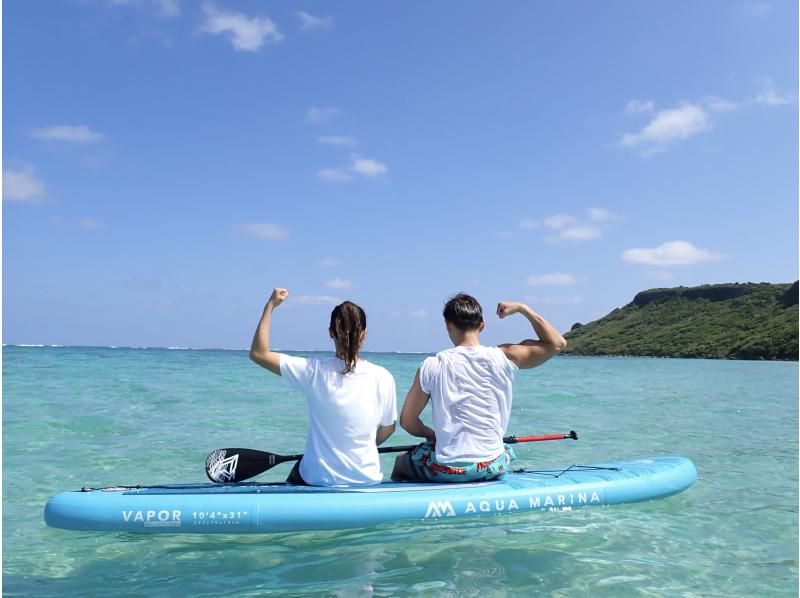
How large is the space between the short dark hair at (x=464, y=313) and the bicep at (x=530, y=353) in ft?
1.06

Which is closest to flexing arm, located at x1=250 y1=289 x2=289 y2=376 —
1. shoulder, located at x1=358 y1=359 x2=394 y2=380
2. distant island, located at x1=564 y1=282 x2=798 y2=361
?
shoulder, located at x1=358 y1=359 x2=394 y2=380

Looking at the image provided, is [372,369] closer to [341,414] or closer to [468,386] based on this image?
[341,414]

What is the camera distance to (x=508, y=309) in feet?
15.7

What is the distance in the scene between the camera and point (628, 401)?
58.9 feet

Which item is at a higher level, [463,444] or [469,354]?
[469,354]

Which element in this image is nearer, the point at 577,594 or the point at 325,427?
the point at 577,594

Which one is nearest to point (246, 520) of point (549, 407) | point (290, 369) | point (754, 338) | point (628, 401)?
point (290, 369)

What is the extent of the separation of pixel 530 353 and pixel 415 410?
1.01 meters

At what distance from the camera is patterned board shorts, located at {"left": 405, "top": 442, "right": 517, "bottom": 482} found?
5.08m

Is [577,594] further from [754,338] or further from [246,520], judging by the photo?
[754,338]

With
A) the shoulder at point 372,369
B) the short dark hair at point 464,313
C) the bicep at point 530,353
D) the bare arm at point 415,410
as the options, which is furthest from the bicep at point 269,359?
the bicep at point 530,353

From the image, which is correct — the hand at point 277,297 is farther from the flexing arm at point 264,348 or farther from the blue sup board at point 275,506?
the blue sup board at point 275,506

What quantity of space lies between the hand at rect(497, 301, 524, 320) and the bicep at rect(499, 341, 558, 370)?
264mm

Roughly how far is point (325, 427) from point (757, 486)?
5.14 meters
